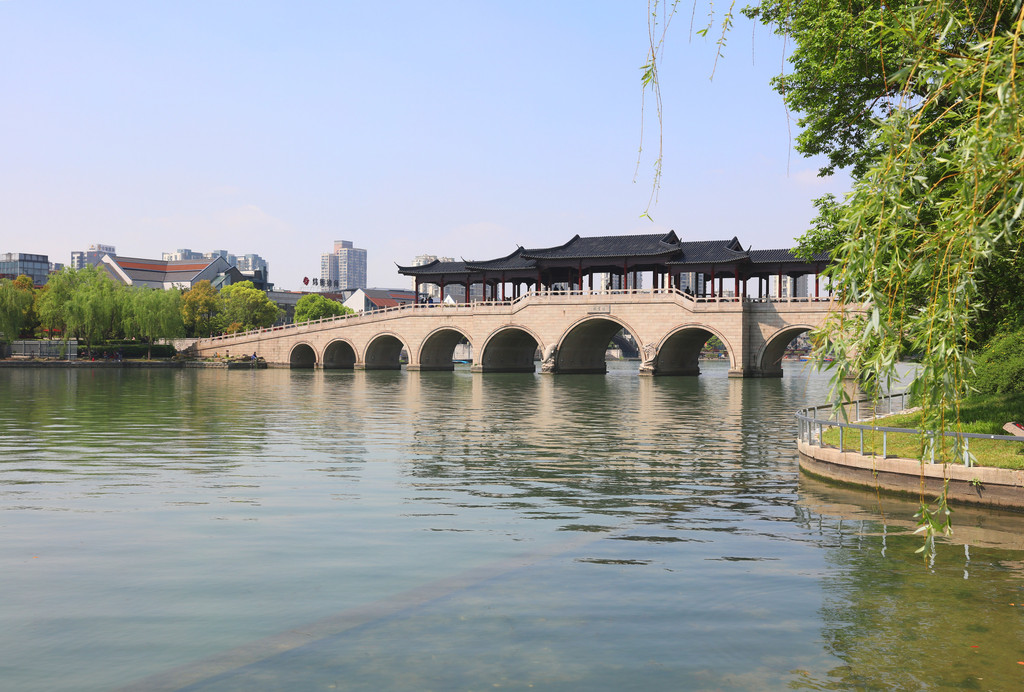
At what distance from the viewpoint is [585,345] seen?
2448 inches

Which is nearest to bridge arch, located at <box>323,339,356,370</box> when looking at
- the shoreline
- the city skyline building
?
the shoreline

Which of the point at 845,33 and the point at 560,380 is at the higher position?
the point at 845,33

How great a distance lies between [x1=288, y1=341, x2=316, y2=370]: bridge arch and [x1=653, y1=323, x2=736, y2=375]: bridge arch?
28349mm

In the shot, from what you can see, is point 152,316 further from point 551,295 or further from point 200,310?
point 551,295

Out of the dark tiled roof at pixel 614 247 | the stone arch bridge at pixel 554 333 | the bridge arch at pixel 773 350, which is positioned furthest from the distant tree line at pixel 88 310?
the bridge arch at pixel 773 350

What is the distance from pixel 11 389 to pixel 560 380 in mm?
28056

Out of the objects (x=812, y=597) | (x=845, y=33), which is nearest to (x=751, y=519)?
(x=812, y=597)

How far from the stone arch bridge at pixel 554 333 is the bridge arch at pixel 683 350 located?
0.24 ft

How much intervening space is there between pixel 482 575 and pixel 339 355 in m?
63.8

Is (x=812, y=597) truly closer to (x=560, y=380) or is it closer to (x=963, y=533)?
(x=963, y=533)

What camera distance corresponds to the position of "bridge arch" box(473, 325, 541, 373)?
61781 mm

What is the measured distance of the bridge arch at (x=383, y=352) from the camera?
6656 cm

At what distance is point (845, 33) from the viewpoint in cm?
1805

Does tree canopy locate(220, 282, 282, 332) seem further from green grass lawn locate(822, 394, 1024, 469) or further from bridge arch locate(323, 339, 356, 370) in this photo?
green grass lawn locate(822, 394, 1024, 469)
